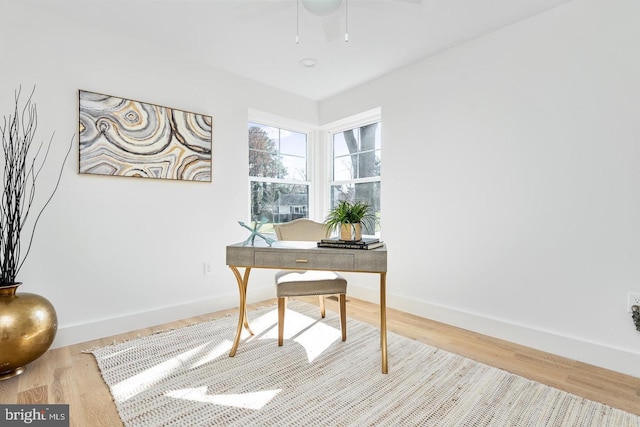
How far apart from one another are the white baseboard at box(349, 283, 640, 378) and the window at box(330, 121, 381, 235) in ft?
3.20

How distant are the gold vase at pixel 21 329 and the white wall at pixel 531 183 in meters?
2.67

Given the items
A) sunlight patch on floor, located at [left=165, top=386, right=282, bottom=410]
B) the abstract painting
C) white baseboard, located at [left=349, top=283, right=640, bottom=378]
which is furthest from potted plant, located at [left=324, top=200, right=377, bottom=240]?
the abstract painting

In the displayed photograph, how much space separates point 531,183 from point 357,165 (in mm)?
1850

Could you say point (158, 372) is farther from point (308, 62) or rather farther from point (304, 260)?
point (308, 62)

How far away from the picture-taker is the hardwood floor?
5.18ft

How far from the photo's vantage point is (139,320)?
2.58 meters

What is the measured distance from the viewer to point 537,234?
2.23 meters

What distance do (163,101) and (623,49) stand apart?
3254 mm

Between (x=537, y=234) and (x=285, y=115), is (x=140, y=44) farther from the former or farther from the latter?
(x=537, y=234)

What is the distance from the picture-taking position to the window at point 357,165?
11.5ft

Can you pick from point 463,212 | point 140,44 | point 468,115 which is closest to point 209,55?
point 140,44

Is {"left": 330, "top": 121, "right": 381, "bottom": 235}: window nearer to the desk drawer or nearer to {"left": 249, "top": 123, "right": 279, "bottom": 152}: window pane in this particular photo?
{"left": 249, "top": 123, "right": 279, "bottom": 152}: window pane

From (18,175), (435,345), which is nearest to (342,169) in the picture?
(435,345)

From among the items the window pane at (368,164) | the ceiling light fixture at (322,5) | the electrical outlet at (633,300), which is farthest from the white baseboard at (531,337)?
the ceiling light fixture at (322,5)
